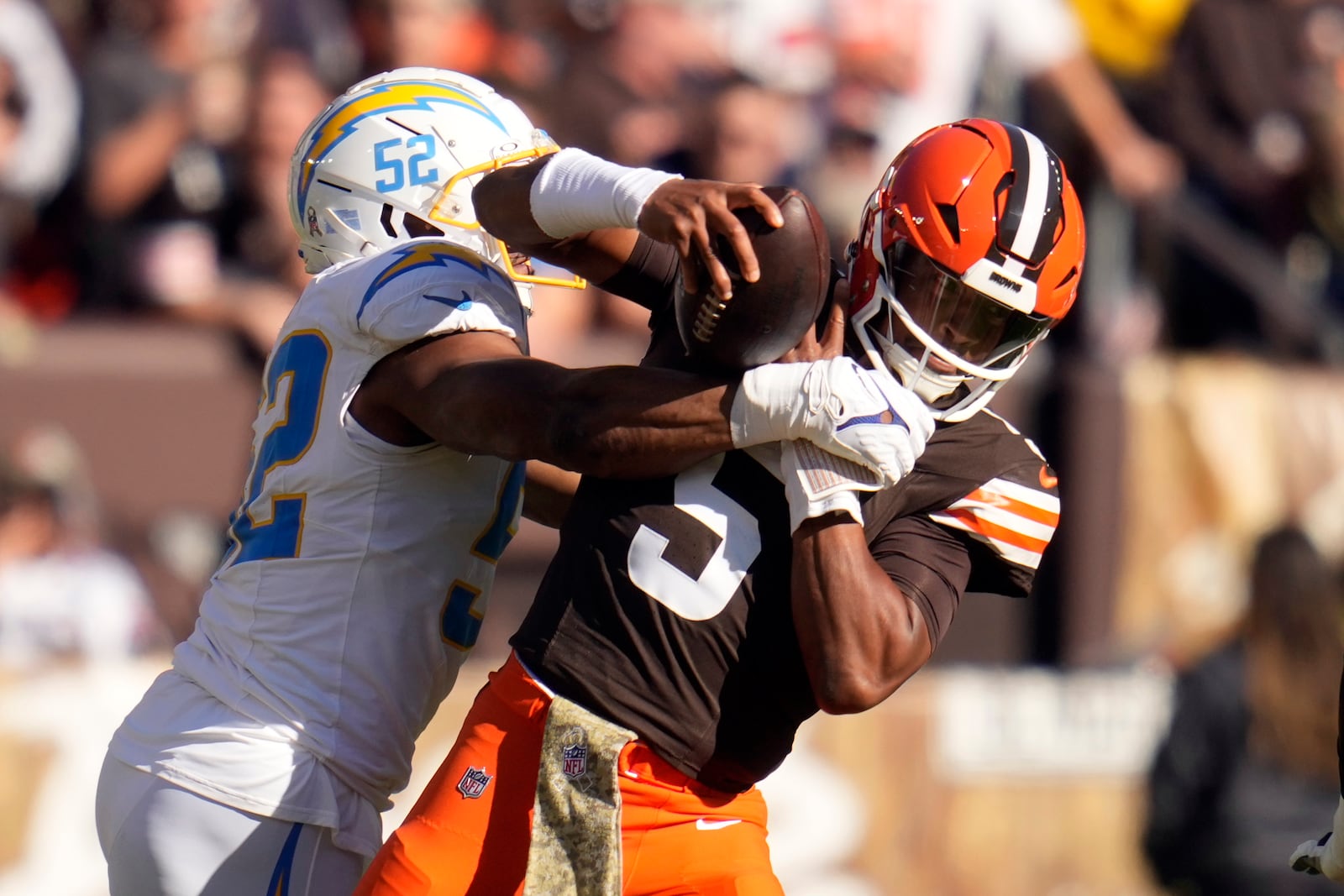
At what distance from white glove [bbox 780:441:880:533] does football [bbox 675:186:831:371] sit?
163 millimetres

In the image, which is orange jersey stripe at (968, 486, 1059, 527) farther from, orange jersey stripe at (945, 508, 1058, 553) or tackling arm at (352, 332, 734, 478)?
tackling arm at (352, 332, 734, 478)

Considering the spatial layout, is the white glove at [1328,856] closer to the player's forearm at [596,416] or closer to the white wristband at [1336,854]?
the white wristband at [1336,854]

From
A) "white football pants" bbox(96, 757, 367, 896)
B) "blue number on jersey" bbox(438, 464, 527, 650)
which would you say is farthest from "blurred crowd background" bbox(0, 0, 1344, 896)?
"blue number on jersey" bbox(438, 464, 527, 650)

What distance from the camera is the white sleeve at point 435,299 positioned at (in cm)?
289

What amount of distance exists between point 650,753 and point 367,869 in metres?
0.52

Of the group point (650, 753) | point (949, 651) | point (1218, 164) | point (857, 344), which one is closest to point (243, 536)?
point (650, 753)

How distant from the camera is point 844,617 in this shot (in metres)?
Answer: 2.72

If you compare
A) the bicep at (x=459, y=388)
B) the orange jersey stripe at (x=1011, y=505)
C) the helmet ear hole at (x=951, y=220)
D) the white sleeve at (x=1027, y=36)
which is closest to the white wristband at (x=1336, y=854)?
Result: the orange jersey stripe at (x=1011, y=505)

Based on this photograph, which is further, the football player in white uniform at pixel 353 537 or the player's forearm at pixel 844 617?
the football player in white uniform at pixel 353 537

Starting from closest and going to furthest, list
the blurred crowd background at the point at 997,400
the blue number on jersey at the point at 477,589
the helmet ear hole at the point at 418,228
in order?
the blue number on jersey at the point at 477,589, the helmet ear hole at the point at 418,228, the blurred crowd background at the point at 997,400

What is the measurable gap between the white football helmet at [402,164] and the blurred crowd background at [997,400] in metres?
2.87

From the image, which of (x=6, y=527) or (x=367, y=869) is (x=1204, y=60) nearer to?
(x=6, y=527)

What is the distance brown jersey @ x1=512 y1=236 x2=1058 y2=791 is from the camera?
9.34ft

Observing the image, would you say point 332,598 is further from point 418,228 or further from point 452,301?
point 418,228
